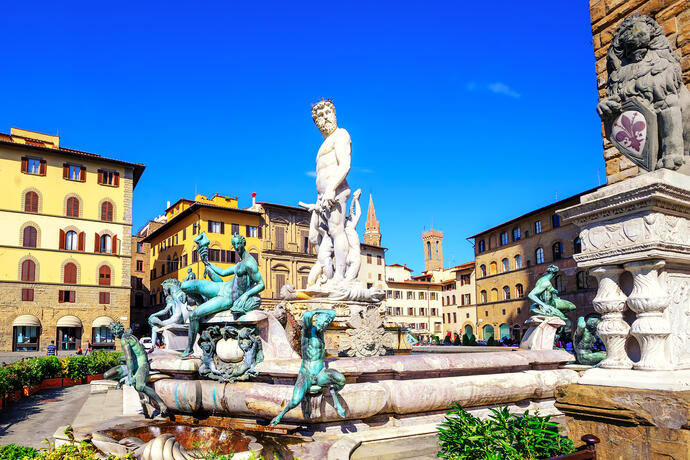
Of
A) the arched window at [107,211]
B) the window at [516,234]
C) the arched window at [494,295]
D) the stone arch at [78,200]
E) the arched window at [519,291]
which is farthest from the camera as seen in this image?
the arched window at [494,295]

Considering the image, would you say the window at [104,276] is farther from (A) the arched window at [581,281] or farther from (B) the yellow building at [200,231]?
(A) the arched window at [581,281]

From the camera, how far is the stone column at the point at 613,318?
3.34 m

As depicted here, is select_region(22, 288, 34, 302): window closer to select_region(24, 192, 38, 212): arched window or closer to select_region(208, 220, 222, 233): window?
select_region(24, 192, 38, 212): arched window

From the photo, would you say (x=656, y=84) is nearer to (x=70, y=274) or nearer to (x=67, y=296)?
(x=67, y=296)

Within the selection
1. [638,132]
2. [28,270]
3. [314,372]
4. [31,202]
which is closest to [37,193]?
[31,202]

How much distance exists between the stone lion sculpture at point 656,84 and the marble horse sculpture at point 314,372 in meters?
2.65

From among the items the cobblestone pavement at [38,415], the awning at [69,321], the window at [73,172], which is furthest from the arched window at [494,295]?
the cobblestone pavement at [38,415]

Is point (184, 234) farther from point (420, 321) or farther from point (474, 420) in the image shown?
point (474, 420)

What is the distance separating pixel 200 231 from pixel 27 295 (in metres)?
16.8

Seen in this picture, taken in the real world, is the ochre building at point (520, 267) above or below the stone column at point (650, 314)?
above

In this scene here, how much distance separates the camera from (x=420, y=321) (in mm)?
73875

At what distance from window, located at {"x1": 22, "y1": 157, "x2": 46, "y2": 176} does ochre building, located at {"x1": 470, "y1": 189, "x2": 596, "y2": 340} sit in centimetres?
4038

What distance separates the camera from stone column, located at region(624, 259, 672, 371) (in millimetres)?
3164

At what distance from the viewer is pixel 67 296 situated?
4162 cm
